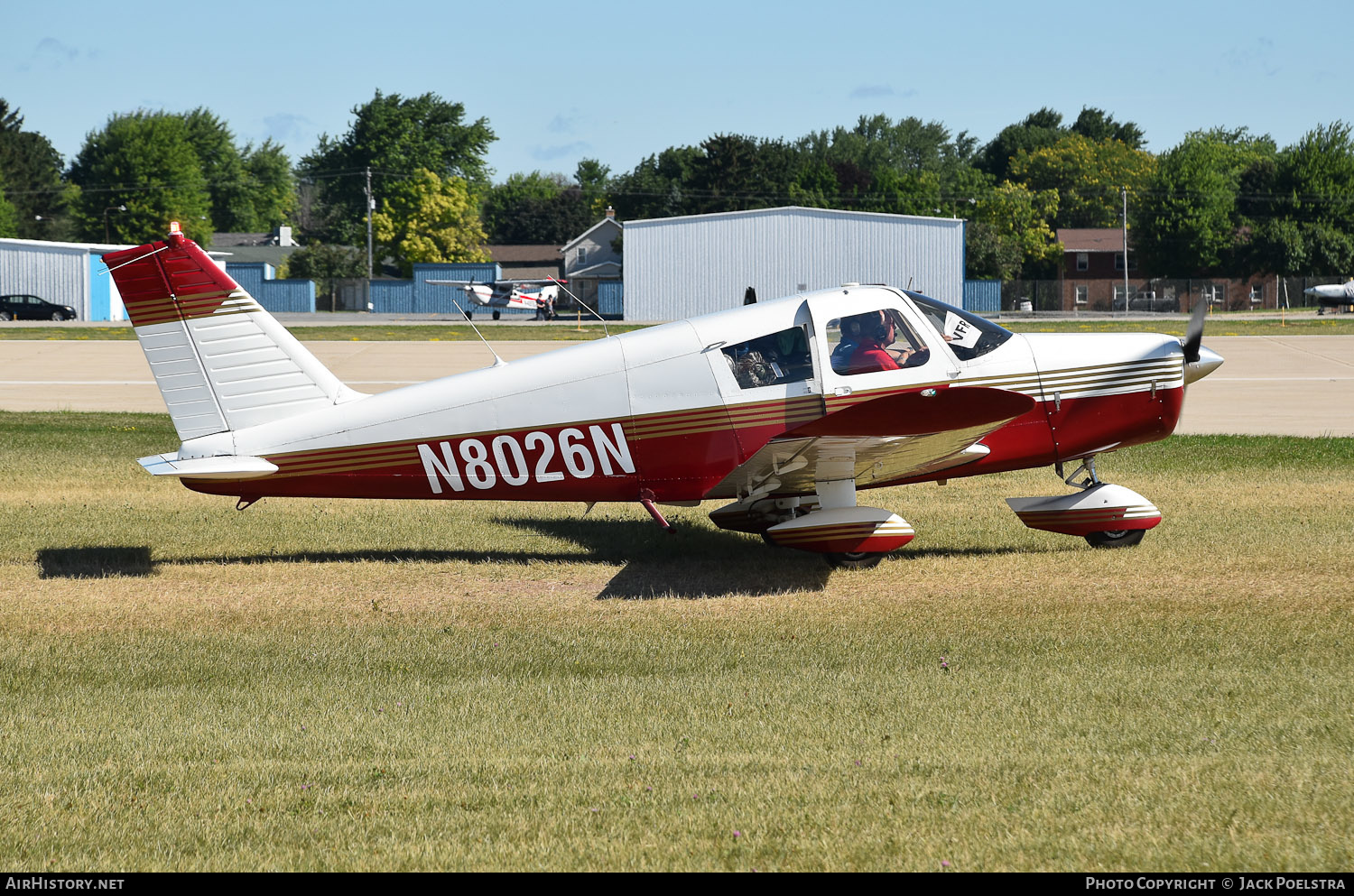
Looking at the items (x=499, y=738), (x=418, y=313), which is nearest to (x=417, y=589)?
(x=499, y=738)

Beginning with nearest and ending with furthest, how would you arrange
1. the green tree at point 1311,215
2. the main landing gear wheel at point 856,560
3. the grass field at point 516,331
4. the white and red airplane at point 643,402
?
1. the white and red airplane at point 643,402
2. the main landing gear wheel at point 856,560
3. the grass field at point 516,331
4. the green tree at point 1311,215

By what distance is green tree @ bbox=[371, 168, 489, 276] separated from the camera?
97438 mm

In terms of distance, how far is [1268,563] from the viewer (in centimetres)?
924

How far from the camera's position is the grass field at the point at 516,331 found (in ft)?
139

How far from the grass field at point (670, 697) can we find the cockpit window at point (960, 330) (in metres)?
1.79

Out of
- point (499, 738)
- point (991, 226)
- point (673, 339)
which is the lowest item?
point (499, 738)

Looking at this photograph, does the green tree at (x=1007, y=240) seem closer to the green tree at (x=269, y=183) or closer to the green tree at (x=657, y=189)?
the green tree at (x=657, y=189)

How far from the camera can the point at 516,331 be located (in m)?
46.1

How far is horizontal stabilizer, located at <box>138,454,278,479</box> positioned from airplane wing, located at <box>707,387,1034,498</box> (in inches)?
144

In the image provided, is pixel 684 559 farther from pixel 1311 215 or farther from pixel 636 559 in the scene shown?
pixel 1311 215

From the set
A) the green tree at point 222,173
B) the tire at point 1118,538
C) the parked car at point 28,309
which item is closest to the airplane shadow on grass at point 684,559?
the tire at point 1118,538

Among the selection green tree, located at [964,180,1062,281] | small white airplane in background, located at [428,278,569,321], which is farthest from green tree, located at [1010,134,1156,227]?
small white airplane in background, located at [428,278,569,321]

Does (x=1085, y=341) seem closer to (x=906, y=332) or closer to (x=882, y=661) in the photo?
(x=906, y=332)

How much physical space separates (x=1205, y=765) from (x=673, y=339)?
5457mm
